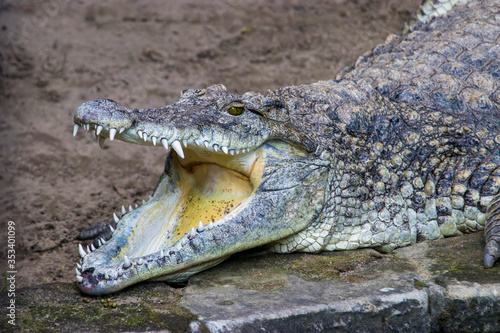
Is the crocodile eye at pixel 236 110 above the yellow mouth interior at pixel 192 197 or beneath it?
above

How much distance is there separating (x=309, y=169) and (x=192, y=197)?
78 cm

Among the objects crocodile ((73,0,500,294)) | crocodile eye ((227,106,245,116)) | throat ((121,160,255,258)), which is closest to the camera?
crocodile ((73,0,500,294))

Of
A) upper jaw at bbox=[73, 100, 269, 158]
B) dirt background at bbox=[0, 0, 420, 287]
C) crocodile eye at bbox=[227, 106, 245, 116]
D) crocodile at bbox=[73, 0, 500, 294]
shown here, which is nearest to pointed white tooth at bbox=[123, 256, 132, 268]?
crocodile at bbox=[73, 0, 500, 294]

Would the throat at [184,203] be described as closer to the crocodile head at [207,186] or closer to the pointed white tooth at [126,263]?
the crocodile head at [207,186]

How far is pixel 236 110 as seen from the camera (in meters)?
3.36

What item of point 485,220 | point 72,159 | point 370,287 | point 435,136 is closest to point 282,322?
point 370,287

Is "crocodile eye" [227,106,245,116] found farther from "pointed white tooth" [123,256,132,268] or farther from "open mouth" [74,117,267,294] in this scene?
"pointed white tooth" [123,256,132,268]

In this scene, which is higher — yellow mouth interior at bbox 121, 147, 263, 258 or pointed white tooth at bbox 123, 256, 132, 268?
yellow mouth interior at bbox 121, 147, 263, 258

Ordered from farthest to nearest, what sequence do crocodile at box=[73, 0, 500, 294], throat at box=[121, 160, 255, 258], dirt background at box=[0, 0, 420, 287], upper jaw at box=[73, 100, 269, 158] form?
1. dirt background at box=[0, 0, 420, 287]
2. throat at box=[121, 160, 255, 258]
3. crocodile at box=[73, 0, 500, 294]
4. upper jaw at box=[73, 100, 269, 158]

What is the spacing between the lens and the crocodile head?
3.04m

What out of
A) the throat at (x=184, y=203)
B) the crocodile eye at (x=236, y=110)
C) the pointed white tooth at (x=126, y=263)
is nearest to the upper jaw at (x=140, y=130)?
the crocodile eye at (x=236, y=110)

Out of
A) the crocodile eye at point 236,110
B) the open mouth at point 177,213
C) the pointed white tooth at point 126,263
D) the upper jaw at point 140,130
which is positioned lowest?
the pointed white tooth at point 126,263

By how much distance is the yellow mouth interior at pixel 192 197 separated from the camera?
3.43m

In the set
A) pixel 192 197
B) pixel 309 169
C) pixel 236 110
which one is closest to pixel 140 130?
pixel 236 110
